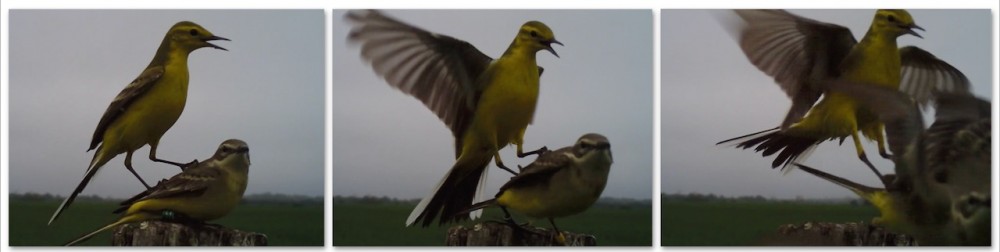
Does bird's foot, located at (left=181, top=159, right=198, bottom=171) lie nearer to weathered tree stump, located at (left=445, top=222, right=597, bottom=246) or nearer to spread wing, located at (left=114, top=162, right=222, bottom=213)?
spread wing, located at (left=114, top=162, right=222, bottom=213)

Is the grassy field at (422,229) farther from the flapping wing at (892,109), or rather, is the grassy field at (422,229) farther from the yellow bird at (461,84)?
the flapping wing at (892,109)

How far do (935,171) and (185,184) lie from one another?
1.92m

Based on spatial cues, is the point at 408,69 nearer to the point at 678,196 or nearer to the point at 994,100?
the point at 678,196

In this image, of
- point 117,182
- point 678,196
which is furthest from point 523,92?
point 117,182

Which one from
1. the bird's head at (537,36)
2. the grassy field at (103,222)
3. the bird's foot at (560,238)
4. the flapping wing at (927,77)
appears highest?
the bird's head at (537,36)

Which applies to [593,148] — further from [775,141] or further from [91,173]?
[91,173]

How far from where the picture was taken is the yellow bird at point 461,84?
3438mm

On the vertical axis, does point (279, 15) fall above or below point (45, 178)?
above

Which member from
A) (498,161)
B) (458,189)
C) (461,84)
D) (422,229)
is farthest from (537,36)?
(422,229)

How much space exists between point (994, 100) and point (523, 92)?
1.23m

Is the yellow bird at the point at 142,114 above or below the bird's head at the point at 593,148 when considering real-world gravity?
above

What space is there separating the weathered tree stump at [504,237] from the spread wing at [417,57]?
25 centimetres

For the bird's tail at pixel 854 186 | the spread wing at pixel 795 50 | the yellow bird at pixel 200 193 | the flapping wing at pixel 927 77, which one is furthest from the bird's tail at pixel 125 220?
the flapping wing at pixel 927 77

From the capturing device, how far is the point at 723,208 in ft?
11.3
